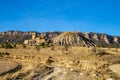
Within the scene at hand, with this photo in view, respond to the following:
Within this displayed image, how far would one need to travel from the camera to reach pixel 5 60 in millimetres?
36875

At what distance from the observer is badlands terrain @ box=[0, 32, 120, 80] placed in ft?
84.1

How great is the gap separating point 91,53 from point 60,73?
6607 millimetres

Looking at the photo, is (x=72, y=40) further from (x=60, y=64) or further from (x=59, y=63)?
(x=60, y=64)

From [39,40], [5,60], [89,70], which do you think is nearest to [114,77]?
[89,70]

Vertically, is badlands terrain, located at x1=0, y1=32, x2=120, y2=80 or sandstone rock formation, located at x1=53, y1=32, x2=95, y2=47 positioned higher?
sandstone rock formation, located at x1=53, y1=32, x2=95, y2=47

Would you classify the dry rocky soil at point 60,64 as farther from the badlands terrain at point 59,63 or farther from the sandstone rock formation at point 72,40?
the sandstone rock formation at point 72,40

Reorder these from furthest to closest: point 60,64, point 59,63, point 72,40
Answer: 1. point 72,40
2. point 59,63
3. point 60,64

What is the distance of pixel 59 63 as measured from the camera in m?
33.8

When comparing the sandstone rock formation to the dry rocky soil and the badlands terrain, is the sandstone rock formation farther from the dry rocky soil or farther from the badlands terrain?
the dry rocky soil

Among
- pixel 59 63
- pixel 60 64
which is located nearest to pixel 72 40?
pixel 59 63

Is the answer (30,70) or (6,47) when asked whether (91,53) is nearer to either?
(30,70)

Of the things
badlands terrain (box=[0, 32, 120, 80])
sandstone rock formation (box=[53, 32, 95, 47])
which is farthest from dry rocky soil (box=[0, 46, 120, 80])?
sandstone rock formation (box=[53, 32, 95, 47])

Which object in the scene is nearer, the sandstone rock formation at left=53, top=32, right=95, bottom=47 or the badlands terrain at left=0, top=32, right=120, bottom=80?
the badlands terrain at left=0, top=32, right=120, bottom=80

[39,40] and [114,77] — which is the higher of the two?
[39,40]
